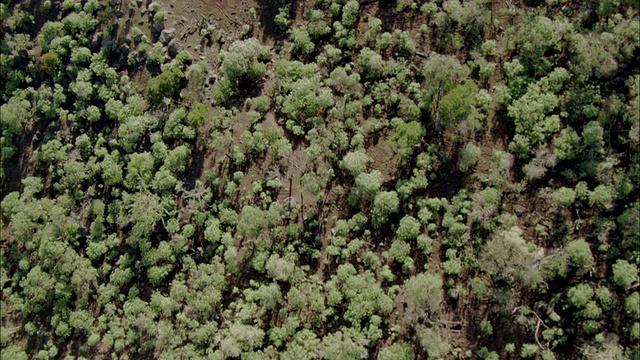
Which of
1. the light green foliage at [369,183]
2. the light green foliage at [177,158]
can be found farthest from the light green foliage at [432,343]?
the light green foliage at [177,158]

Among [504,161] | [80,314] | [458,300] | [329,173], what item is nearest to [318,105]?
[329,173]

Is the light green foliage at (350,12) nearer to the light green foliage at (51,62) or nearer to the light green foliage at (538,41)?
the light green foliage at (538,41)

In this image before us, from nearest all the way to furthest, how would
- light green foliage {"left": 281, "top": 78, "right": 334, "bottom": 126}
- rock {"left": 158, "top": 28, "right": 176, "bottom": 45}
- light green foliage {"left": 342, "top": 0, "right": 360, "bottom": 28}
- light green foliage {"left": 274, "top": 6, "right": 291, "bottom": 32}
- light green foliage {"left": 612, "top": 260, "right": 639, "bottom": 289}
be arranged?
light green foliage {"left": 612, "top": 260, "right": 639, "bottom": 289}
light green foliage {"left": 281, "top": 78, "right": 334, "bottom": 126}
light green foliage {"left": 342, "top": 0, "right": 360, "bottom": 28}
light green foliage {"left": 274, "top": 6, "right": 291, "bottom": 32}
rock {"left": 158, "top": 28, "right": 176, "bottom": 45}

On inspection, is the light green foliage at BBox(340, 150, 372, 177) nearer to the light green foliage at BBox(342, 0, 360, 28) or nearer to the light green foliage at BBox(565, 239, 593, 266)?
the light green foliage at BBox(342, 0, 360, 28)

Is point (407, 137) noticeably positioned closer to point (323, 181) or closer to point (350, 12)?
point (323, 181)

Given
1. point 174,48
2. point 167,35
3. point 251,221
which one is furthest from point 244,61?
point 251,221

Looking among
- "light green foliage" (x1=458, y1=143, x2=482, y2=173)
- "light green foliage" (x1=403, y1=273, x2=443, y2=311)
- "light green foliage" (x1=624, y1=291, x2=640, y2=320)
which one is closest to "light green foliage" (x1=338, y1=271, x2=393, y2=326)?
"light green foliage" (x1=403, y1=273, x2=443, y2=311)
